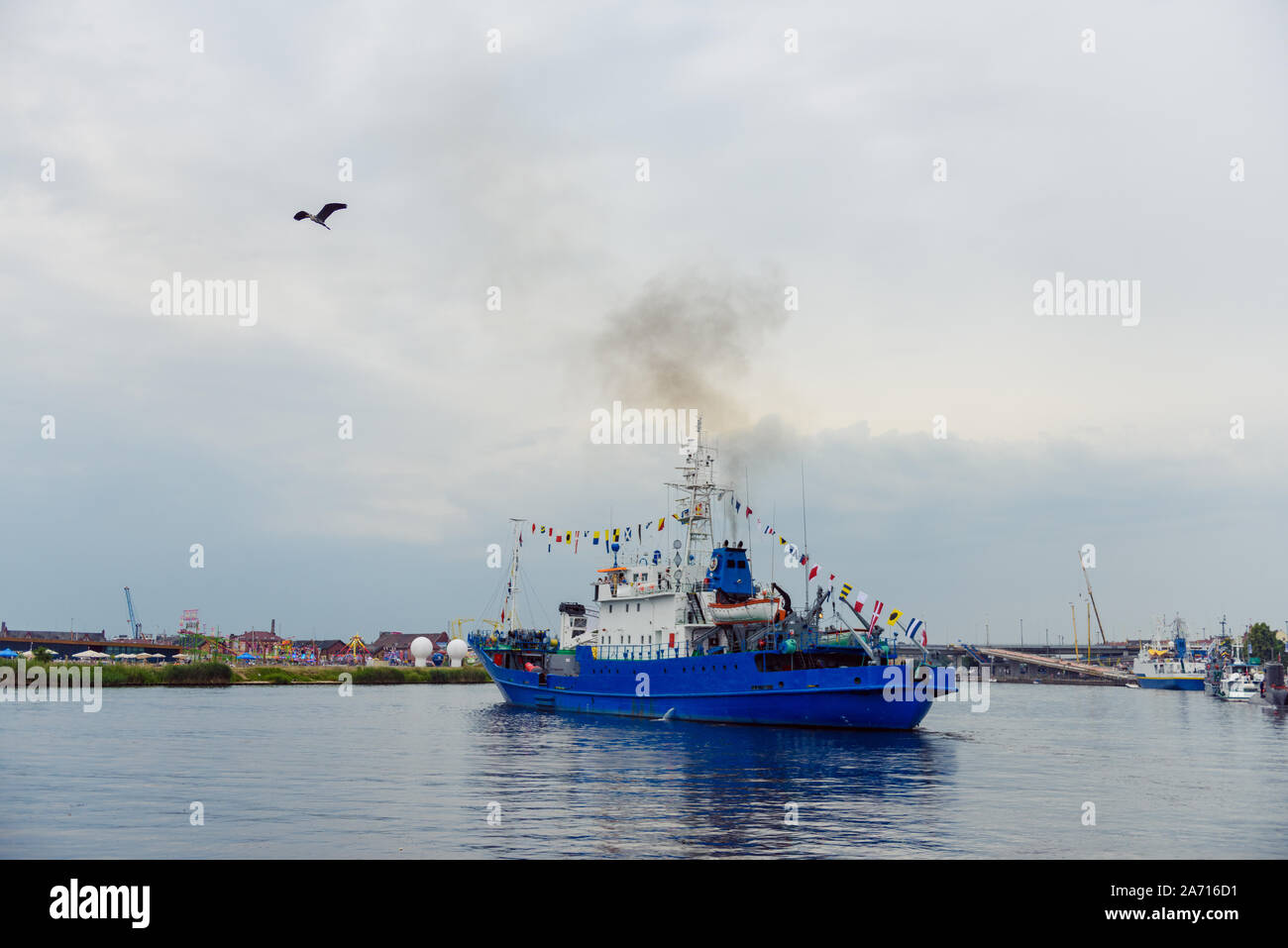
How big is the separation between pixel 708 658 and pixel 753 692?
4.64m

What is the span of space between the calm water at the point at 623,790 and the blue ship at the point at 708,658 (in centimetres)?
206

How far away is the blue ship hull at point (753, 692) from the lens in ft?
177

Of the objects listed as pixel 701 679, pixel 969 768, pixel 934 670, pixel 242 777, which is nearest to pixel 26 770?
pixel 242 777

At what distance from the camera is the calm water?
26.3 m

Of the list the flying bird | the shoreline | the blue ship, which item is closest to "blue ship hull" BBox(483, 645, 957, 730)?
the blue ship

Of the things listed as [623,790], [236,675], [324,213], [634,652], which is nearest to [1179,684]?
[634,652]

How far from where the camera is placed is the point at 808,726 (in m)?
57.0

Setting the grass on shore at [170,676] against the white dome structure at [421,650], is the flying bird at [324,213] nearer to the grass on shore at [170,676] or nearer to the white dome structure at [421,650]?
the grass on shore at [170,676]

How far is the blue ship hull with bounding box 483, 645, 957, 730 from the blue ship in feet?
0.25

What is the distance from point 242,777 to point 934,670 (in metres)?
37.6

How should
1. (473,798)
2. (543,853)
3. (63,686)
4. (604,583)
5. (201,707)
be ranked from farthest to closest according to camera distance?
(63,686)
(201,707)
(604,583)
(473,798)
(543,853)

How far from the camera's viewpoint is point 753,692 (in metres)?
57.6

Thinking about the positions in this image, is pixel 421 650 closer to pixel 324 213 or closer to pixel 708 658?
pixel 708 658
